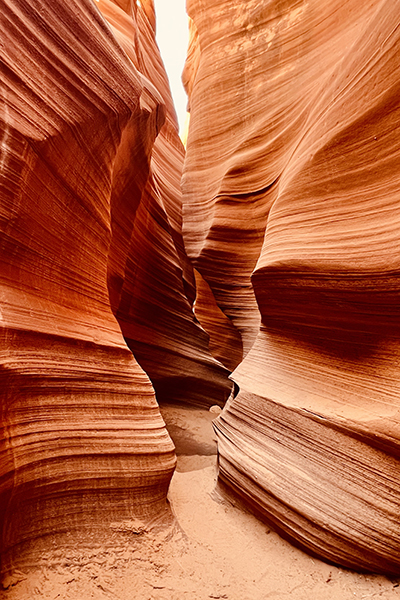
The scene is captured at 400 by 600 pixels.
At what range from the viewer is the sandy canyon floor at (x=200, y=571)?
1579 mm

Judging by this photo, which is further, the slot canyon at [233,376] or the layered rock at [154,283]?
the layered rock at [154,283]

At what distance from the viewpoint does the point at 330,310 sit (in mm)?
2344

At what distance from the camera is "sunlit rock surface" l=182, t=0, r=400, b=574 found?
1912mm

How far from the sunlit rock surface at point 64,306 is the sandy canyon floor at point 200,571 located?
13cm

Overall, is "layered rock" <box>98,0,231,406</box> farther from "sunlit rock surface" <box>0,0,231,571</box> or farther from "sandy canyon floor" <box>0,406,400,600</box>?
"sandy canyon floor" <box>0,406,400,600</box>

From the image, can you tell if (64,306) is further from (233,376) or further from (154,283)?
(154,283)

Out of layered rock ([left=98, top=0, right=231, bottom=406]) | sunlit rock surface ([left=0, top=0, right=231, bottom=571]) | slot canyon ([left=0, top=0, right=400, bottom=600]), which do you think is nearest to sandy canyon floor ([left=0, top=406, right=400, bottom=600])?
slot canyon ([left=0, top=0, right=400, bottom=600])

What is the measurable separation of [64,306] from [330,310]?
161cm

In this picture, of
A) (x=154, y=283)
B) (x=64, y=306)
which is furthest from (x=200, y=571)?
(x=154, y=283)

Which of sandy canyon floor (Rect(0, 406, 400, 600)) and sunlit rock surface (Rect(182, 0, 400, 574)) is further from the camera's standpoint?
sunlit rock surface (Rect(182, 0, 400, 574))

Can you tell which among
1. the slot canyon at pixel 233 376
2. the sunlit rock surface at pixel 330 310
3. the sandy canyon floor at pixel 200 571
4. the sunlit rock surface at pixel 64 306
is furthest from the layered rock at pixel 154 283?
the sandy canyon floor at pixel 200 571

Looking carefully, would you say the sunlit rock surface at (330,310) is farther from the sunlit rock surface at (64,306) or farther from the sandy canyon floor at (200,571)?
the sunlit rock surface at (64,306)

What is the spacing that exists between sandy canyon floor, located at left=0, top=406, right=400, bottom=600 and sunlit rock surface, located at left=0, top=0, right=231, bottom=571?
0.13 metres

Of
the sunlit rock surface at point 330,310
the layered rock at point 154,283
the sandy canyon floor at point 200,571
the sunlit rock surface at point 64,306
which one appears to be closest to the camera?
the sandy canyon floor at point 200,571
